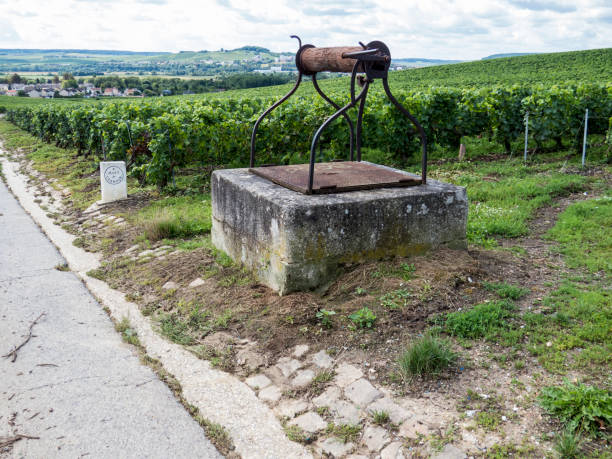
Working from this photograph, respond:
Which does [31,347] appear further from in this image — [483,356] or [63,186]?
[63,186]

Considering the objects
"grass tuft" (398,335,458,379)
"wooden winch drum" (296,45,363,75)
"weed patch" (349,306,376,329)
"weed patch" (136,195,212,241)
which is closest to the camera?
"grass tuft" (398,335,458,379)

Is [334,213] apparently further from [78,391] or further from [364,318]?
[78,391]

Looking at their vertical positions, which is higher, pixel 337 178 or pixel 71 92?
pixel 71 92

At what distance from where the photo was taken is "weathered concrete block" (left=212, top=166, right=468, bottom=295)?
4621 millimetres

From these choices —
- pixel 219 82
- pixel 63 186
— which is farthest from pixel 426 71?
pixel 63 186

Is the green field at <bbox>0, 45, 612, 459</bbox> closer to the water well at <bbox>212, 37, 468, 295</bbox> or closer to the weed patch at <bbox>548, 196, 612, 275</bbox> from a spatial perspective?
the weed patch at <bbox>548, 196, 612, 275</bbox>

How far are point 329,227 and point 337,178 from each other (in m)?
0.89

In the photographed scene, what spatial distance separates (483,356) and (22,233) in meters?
7.56

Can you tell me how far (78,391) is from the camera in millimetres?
3729

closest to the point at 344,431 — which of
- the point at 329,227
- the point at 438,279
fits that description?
the point at 329,227

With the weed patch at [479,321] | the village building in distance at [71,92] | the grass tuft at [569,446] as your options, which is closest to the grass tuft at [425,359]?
the weed patch at [479,321]

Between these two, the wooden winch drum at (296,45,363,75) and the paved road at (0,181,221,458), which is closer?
the paved road at (0,181,221,458)

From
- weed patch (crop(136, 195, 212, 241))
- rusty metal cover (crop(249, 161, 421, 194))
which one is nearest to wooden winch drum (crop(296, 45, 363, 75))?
rusty metal cover (crop(249, 161, 421, 194))

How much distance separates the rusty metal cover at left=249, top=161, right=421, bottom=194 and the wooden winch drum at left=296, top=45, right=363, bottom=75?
42.8 inches
